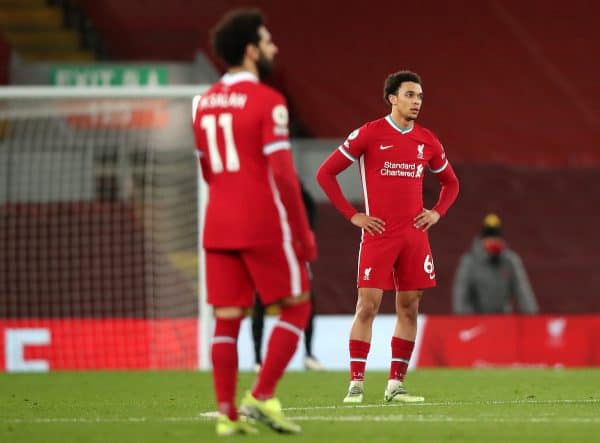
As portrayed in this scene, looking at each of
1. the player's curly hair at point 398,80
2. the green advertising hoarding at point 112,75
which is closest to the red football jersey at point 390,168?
the player's curly hair at point 398,80

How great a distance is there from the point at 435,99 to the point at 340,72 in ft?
4.76

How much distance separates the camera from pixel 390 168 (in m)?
6.96

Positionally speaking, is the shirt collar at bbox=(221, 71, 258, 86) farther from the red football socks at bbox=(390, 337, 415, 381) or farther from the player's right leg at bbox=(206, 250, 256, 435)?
the red football socks at bbox=(390, 337, 415, 381)

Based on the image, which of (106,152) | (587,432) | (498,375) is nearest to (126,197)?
(106,152)

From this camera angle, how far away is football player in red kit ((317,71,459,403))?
22.7ft

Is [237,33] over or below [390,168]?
over

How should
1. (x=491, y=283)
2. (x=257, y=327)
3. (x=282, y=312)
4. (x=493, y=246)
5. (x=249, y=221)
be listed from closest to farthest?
1. (x=249, y=221)
2. (x=282, y=312)
3. (x=257, y=327)
4. (x=491, y=283)
5. (x=493, y=246)

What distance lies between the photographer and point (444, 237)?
16.6m

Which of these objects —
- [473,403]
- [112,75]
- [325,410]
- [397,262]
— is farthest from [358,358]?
[112,75]

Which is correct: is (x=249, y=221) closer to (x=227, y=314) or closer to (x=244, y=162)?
(x=244, y=162)

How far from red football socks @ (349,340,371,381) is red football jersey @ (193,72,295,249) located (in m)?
2.14

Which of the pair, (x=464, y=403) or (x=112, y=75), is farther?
(x=112, y=75)

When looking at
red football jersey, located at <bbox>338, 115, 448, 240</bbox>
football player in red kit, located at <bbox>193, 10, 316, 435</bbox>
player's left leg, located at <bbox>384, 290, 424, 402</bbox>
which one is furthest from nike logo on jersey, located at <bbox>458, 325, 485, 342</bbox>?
football player in red kit, located at <bbox>193, 10, 316, 435</bbox>

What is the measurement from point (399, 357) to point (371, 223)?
0.75 meters
